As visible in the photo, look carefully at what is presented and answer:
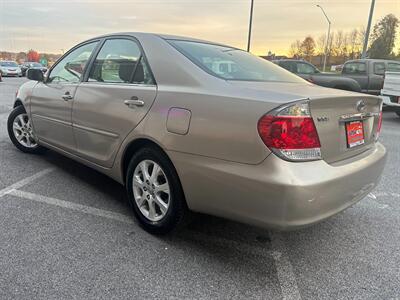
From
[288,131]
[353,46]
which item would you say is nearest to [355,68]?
[288,131]

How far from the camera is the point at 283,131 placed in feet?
6.93

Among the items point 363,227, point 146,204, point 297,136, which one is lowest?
point 363,227

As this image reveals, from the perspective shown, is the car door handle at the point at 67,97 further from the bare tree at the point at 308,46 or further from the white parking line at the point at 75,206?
the bare tree at the point at 308,46

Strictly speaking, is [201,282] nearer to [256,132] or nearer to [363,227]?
[256,132]

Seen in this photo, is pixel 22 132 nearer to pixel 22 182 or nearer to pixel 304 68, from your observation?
pixel 22 182

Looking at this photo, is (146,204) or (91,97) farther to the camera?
(91,97)

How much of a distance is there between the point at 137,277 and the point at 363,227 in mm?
2049

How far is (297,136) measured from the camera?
214cm

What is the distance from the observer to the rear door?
290 cm

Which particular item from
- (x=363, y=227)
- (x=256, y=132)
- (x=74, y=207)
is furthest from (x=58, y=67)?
(x=363, y=227)

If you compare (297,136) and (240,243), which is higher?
(297,136)

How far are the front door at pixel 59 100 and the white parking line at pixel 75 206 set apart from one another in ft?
1.87

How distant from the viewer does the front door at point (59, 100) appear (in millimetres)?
3695

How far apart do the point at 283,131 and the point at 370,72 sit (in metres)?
11.1
